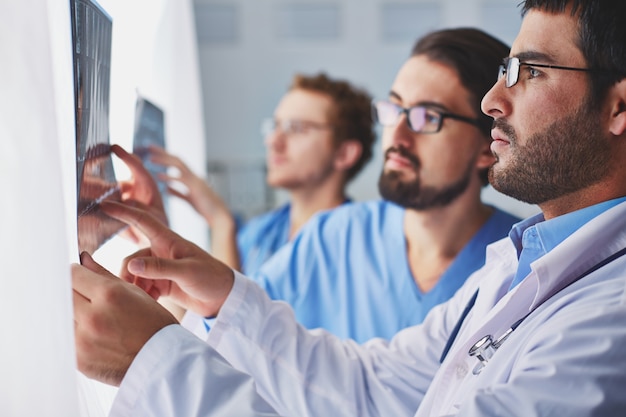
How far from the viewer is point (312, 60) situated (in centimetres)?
248

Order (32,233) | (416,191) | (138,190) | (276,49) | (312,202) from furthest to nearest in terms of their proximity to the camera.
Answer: (276,49), (312,202), (416,191), (138,190), (32,233)

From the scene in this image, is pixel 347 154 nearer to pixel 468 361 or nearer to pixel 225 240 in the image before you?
pixel 225 240

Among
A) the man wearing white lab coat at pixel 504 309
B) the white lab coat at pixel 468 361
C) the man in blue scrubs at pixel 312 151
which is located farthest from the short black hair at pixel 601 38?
the man in blue scrubs at pixel 312 151

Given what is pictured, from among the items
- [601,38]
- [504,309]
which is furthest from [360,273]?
[601,38]

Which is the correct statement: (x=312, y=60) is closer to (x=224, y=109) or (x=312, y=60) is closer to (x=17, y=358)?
(x=224, y=109)

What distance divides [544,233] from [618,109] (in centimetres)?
12

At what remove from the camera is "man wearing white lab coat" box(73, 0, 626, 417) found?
19.7 inches

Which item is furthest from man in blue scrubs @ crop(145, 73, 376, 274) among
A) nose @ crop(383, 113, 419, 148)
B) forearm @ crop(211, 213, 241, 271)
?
nose @ crop(383, 113, 419, 148)

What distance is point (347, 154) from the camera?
1900mm

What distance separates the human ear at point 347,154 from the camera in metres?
1.89

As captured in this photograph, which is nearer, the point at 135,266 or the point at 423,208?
the point at 135,266

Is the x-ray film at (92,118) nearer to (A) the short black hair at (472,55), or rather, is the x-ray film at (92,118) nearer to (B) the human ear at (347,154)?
(A) the short black hair at (472,55)

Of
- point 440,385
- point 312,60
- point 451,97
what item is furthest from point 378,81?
point 440,385

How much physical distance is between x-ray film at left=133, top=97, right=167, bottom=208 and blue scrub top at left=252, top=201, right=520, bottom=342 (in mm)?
258
